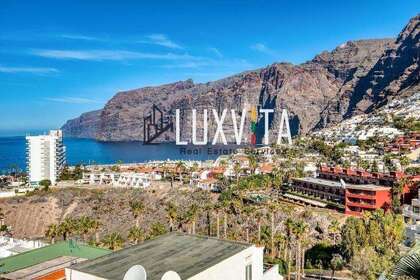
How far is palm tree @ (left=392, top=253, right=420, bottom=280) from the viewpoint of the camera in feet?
24.6

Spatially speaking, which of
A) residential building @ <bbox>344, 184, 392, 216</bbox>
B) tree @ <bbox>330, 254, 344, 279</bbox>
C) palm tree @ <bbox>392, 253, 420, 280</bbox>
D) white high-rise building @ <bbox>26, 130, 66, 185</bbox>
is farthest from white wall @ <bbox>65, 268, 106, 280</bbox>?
white high-rise building @ <bbox>26, 130, 66, 185</bbox>

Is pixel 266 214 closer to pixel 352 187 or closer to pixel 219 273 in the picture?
pixel 352 187

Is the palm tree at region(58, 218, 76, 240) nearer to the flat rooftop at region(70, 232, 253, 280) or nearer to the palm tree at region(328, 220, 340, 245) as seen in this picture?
the palm tree at region(328, 220, 340, 245)

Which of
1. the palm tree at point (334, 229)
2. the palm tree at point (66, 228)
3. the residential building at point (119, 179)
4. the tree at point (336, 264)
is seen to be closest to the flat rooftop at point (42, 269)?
the tree at point (336, 264)

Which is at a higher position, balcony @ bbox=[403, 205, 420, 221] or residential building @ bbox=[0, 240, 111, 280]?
residential building @ bbox=[0, 240, 111, 280]

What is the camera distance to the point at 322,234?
59.4m

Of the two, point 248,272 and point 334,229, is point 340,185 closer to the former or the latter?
point 334,229

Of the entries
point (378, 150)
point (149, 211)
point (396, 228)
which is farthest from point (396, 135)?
point (396, 228)

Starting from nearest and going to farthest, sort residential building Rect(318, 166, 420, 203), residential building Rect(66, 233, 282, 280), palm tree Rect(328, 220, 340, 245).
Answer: residential building Rect(66, 233, 282, 280), palm tree Rect(328, 220, 340, 245), residential building Rect(318, 166, 420, 203)

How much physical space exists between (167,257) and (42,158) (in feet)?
391

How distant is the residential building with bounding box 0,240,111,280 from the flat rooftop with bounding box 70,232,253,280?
5.13 meters

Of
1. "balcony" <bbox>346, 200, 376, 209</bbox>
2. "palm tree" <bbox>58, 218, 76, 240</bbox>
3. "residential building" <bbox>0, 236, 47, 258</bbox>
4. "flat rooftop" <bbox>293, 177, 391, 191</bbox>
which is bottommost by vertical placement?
"palm tree" <bbox>58, 218, 76, 240</bbox>

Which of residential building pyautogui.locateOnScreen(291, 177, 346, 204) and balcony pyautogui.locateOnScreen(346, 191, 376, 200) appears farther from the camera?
residential building pyautogui.locateOnScreen(291, 177, 346, 204)

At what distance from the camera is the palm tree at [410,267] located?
295 inches
